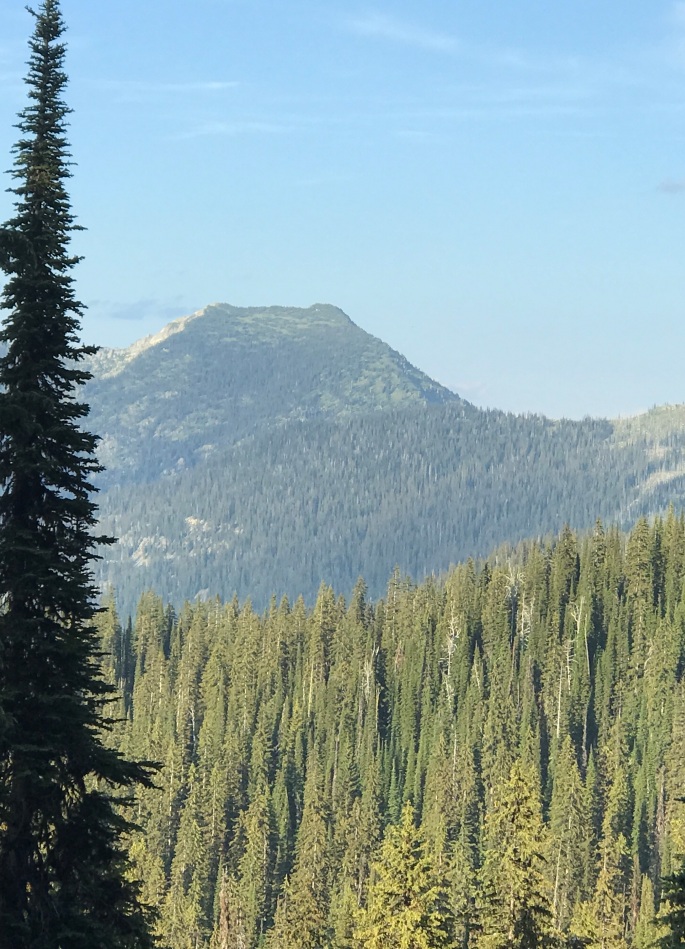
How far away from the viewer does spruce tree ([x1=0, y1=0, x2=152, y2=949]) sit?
19.8 metres

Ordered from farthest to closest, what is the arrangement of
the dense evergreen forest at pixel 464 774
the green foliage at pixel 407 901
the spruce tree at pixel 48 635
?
1. the dense evergreen forest at pixel 464 774
2. the green foliage at pixel 407 901
3. the spruce tree at pixel 48 635

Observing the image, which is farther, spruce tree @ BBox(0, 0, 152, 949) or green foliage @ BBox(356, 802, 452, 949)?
green foliage @ BBox(356, 802, 452, 949)

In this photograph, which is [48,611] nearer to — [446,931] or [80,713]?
[80,713]

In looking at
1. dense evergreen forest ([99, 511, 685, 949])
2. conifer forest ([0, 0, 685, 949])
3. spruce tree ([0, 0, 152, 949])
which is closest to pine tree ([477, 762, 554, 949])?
conifer forest ([0, 0, 685, 949])

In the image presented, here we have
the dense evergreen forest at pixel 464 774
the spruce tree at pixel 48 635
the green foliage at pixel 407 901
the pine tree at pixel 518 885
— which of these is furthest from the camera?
the dense evergreen forest at pixel 464 774

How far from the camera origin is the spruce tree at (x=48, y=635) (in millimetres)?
19812

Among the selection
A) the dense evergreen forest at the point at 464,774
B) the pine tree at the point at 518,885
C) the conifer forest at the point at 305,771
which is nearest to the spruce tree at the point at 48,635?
the conifer forest at the point at 305,771

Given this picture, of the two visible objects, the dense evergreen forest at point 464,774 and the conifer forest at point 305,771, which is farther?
the dense evergreen forest at point 464,774

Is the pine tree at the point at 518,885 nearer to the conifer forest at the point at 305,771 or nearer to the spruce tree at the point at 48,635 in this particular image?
the conifer forest at the point at 305,771

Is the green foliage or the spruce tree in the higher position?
the spruce tree

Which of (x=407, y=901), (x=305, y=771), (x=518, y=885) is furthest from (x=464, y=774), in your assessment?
(x=518, y=885)

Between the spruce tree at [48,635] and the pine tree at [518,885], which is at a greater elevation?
the spruce tree at [48,635]

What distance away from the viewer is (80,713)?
20203mm

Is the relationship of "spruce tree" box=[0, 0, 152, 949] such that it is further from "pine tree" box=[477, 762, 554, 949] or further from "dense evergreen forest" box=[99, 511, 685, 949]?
"dense evergreen forest" box=[99, 511, 685, 949]
